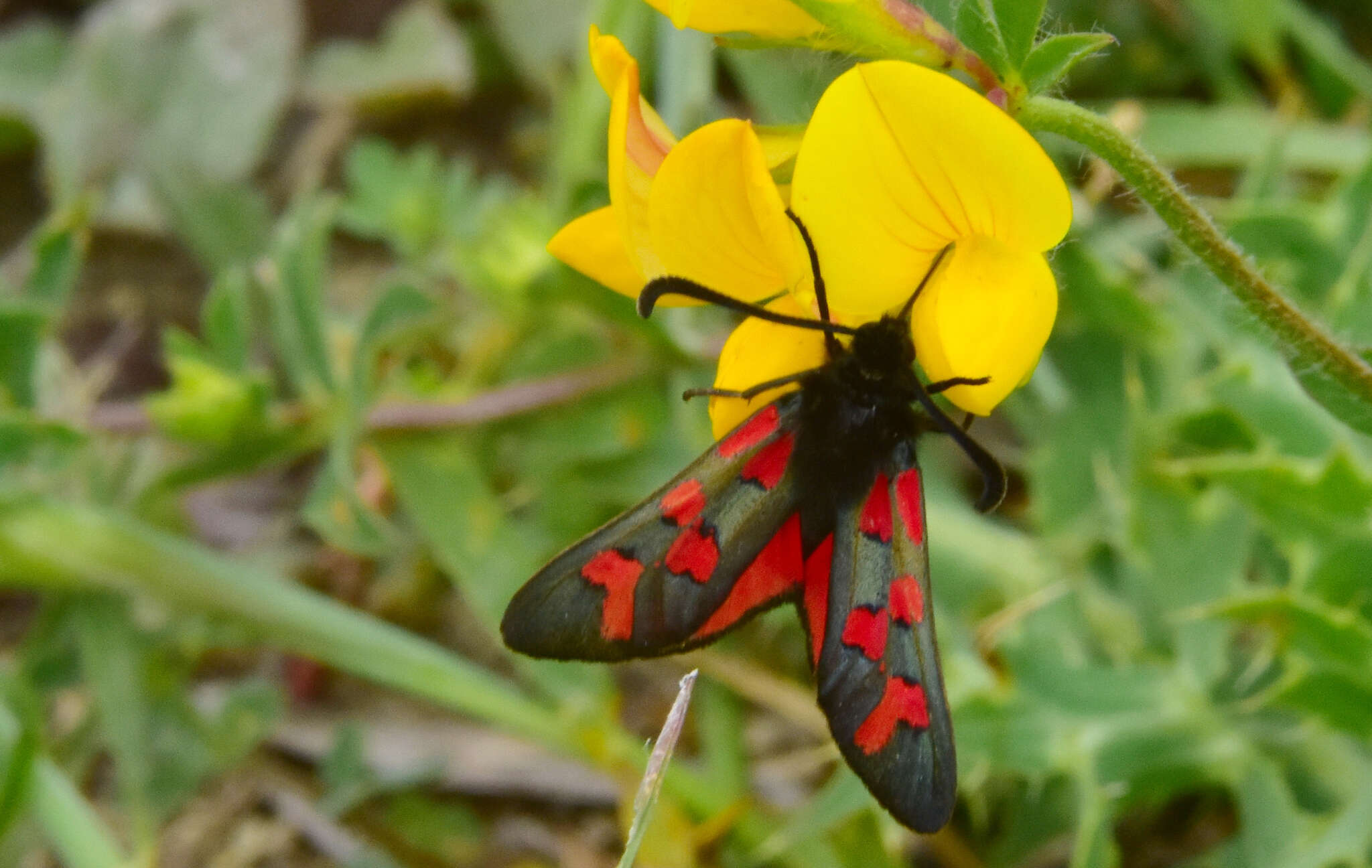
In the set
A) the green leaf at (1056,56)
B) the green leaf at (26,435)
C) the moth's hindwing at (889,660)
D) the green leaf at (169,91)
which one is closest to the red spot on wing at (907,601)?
the moth's hindwing at (889,660)

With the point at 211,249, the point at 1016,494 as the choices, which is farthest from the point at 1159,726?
the point at 211,249

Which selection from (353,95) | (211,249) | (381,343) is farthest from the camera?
(353,95)

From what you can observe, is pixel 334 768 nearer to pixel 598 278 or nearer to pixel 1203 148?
pixel 598 278

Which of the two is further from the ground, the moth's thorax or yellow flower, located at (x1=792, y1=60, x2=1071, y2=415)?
yellow flower, located at (x1=792, y1=60, x2=1071, y2=415)

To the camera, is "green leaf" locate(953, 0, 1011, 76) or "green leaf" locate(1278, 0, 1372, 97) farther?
"green leaf" locate(1278, 0, 1372, 97)

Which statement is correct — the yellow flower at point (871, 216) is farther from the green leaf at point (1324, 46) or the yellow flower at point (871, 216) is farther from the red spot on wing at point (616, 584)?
the green leaf at point (1324, 46)

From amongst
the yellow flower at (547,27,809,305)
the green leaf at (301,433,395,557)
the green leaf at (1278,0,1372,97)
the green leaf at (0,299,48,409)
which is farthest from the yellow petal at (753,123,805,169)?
the green leaf at (1278,0,1372,97)

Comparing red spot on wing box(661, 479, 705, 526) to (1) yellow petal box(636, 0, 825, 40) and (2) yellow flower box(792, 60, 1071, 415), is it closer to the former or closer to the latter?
(2) yellow flower box(792, 60, 1071, 415)

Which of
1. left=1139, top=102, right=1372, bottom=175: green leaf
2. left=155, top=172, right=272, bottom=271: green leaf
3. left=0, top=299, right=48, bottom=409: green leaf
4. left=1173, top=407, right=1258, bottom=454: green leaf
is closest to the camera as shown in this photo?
left=1173, top=407, right=1258, bottom=454: green leaf
